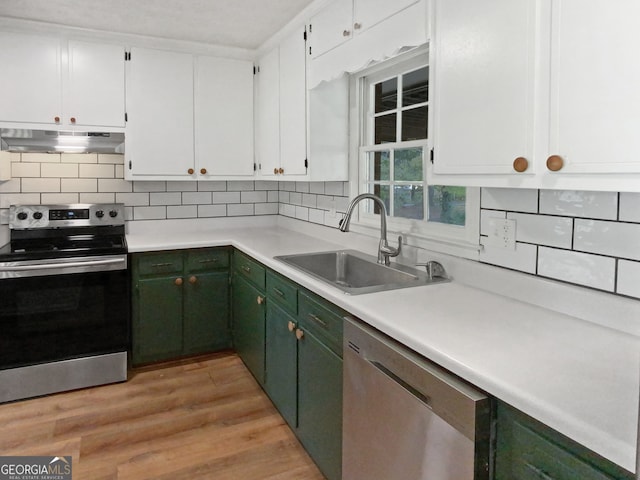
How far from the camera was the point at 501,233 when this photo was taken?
187 centimetres

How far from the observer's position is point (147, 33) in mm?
3201

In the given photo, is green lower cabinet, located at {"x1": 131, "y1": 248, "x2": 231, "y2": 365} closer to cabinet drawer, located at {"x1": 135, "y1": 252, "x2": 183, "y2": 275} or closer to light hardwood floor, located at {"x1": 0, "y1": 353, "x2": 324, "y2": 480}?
cabinet drawer, located at {"x1": 135, "y1": 252, "x2": 183, "y2": 275}

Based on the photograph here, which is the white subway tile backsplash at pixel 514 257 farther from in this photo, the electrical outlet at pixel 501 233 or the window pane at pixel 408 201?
the window pane at pixel 408 201

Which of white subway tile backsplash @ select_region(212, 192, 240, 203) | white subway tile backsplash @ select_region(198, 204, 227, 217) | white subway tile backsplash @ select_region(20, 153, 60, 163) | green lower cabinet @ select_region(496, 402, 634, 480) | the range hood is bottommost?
green lower cabinet @ select_region(496, 402, 634, 480)

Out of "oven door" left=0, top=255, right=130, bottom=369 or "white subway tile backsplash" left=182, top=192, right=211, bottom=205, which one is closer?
"oven door" left=0, top=255, right=130, bottom=369

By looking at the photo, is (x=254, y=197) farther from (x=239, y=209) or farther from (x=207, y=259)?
(x=207, y=259)

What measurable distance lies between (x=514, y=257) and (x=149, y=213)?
2.77 m

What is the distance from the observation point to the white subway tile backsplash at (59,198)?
10.9ft

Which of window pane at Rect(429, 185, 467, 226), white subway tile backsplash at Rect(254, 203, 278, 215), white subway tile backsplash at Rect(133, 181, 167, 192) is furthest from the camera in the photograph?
white subway tile backsplash at Rect(254, 203, 278, 215)

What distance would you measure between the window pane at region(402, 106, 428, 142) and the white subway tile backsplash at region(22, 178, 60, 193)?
241 cm

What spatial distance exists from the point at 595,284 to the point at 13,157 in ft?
11.3

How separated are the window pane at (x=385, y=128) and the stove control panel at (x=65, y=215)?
6.43 ft

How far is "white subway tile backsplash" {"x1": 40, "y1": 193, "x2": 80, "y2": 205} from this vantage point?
333cm

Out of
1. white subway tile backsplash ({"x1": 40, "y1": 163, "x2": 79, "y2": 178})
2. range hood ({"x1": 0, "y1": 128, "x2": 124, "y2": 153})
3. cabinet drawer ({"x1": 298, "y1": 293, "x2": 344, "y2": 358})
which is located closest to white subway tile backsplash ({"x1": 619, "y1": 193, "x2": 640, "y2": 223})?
cabinet drawer ({"x1": 298, "y1": 293, "x2": 344, "y2": 358})
